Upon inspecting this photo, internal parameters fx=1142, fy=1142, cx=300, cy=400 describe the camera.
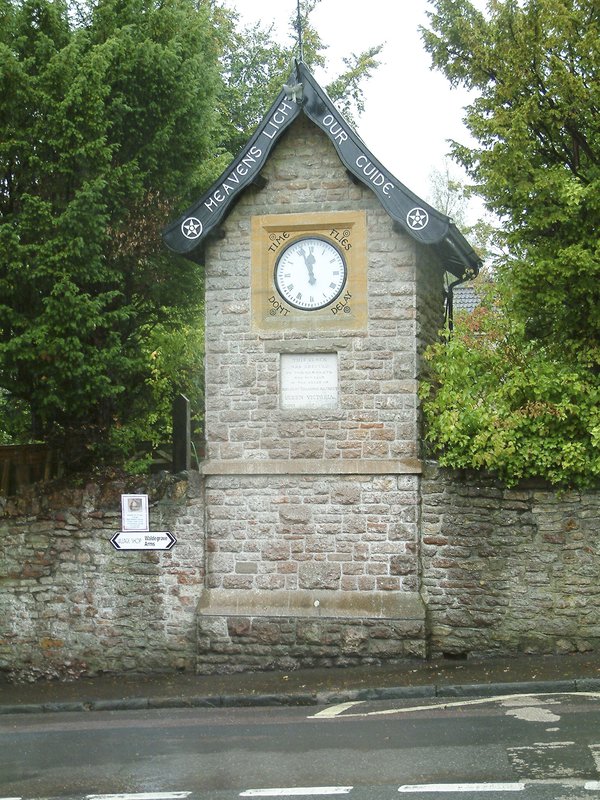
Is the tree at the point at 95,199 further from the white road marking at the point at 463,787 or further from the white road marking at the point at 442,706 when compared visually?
the white road marking at the point at 463,787

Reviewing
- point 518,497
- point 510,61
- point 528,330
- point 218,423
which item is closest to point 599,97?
point 510,61

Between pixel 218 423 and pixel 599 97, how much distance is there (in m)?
6.21

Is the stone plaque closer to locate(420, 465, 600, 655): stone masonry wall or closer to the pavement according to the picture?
locate(420, 465, 600, 655): stone masonry wall

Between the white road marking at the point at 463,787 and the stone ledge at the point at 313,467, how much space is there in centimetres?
626

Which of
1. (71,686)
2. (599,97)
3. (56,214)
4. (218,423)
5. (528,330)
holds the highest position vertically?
(599,97)

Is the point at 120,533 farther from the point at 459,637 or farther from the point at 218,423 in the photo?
the point at 459,637

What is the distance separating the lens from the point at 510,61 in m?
14.6

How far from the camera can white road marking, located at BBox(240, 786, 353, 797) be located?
7871mm

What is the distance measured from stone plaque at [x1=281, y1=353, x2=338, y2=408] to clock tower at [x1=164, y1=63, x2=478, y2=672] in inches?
0.7

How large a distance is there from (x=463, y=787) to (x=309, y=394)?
7.15m

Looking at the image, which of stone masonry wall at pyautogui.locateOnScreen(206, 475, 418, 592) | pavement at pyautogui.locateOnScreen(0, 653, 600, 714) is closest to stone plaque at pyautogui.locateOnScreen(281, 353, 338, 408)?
stone masonry wall at pyautogui.locateOnScreen(206, 475, 418, 592)

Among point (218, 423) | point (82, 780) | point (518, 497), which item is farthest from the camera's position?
point (218, 423)

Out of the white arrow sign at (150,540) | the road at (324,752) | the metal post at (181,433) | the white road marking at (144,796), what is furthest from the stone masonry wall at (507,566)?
the white road marking at (144,796)

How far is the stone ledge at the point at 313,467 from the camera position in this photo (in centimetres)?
1385
